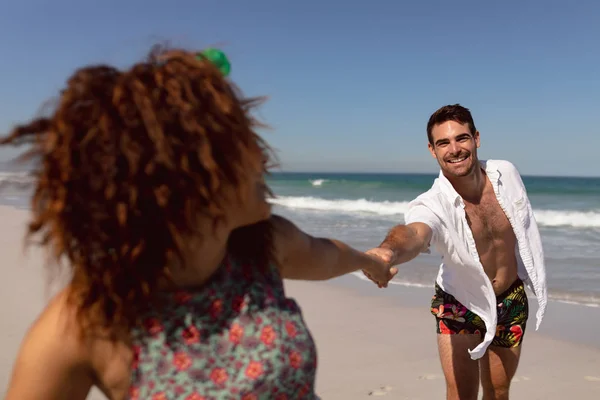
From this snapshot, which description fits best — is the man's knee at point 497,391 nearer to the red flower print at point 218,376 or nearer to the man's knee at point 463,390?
the man's knee at point 463,390

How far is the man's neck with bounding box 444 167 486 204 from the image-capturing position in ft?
10.8

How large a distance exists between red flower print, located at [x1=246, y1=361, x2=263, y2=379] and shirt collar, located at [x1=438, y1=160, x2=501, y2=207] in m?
2.27

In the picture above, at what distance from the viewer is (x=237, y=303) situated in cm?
110

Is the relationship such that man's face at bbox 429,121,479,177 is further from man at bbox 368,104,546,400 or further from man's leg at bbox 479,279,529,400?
man's leg at bbox 479,279,529,400

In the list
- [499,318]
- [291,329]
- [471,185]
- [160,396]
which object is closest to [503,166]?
[471,185]

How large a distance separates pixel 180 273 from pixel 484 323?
95.6 inches

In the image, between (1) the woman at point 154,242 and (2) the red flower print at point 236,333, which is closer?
(1) the woman at point 154,242

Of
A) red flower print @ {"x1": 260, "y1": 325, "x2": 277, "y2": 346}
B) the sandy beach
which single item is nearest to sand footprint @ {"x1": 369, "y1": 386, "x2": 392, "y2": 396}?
the sandy beach

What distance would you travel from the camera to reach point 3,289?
6043 millimetres

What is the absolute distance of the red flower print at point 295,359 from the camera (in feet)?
3.58

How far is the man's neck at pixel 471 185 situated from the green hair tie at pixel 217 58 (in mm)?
2444

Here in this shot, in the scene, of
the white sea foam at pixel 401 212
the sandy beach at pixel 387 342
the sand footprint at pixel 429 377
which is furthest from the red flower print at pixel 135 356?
the white sea foam at pixel 401 212

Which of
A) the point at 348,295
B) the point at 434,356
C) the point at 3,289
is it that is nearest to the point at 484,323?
the point at 434,356

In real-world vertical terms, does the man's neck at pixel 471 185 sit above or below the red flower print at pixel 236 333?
above
